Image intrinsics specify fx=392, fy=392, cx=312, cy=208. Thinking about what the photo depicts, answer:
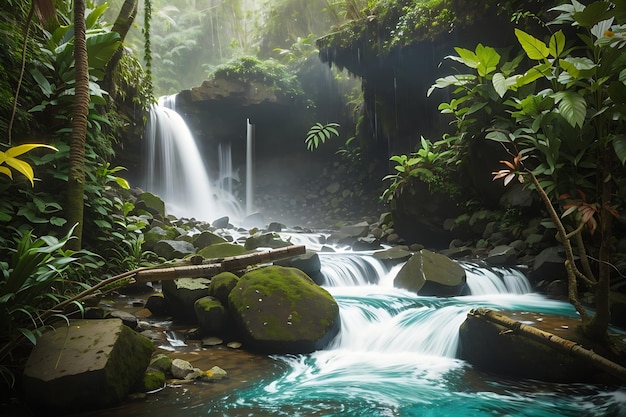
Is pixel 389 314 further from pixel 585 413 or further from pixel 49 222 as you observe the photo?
pixel 49 222

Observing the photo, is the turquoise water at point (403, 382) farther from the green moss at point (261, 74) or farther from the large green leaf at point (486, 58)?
the green moss at point (261, 74)

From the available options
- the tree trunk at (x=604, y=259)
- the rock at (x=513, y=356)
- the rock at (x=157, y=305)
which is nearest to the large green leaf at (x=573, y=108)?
the tree trunk at (x=604, y=259)

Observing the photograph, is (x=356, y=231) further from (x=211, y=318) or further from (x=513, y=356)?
(x=513, y=356)

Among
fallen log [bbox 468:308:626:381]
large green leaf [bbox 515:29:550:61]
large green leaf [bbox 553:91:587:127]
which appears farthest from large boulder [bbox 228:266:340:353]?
large green leaf [bbox 515:29:550:61]

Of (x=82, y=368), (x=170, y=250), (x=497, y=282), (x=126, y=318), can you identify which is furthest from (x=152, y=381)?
(x=497, y=282)

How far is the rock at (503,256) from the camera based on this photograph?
6896 mm

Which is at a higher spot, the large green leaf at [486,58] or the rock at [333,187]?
the large green leaf at [486,58]

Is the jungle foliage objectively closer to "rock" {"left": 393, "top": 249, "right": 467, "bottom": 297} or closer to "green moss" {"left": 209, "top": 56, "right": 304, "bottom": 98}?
"rock" {"left": 393, "top": 249, "right": 467, "bottom": 297}

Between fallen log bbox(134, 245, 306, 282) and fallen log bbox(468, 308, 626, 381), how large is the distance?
6.86 feet

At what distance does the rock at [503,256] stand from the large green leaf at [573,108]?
4027mm

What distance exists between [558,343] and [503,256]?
4.16m

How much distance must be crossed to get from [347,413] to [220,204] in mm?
13500

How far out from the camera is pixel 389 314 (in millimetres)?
5105

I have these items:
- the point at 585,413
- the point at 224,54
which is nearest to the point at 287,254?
the point at 585,413
